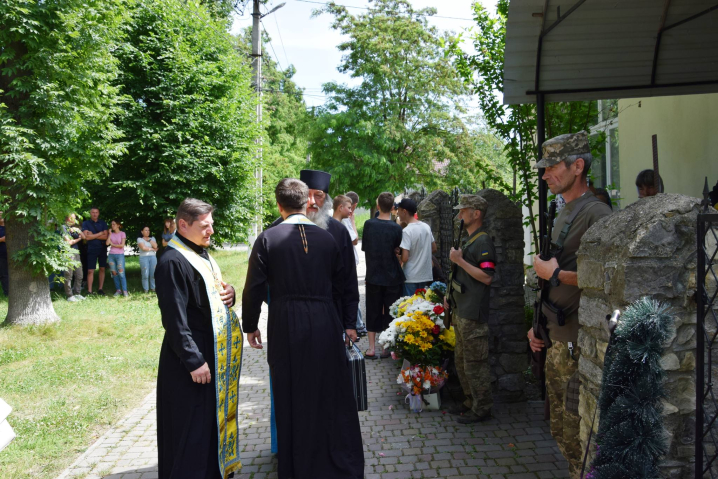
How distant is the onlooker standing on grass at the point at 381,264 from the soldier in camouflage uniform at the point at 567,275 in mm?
3993

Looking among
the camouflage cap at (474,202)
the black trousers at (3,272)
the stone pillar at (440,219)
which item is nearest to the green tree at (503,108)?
the stone pillar at (440,219)

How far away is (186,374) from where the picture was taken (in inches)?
150

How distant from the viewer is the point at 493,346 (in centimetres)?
602

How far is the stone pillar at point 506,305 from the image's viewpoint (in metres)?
5.99

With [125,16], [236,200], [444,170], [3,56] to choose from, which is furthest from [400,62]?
[3,56]

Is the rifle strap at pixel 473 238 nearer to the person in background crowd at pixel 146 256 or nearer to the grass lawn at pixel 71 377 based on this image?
the grass lawn at pixel 71 377

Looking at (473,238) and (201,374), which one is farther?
(473,238)

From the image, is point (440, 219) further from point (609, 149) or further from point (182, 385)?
point (182, 385)

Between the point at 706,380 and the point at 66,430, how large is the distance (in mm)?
5420

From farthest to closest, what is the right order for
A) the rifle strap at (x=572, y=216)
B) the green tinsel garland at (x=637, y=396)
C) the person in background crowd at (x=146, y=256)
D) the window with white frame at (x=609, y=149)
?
the person in background crowd at (x=146, y=256), the window with white frame at (x=609, y=149), the rifle strap at (x=572, y=216), the green tinsel garland at (x=637, y=396)

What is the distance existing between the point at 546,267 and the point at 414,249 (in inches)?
169

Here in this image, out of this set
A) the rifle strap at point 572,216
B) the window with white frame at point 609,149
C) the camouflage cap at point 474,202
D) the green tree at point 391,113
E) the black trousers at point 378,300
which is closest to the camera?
the rifle strap at point 572,216

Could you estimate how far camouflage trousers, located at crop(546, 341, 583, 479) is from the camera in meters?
3.53

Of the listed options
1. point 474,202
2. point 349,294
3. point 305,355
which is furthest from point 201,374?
point 474,202
